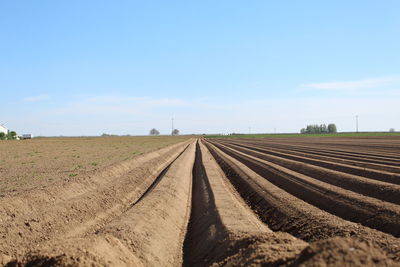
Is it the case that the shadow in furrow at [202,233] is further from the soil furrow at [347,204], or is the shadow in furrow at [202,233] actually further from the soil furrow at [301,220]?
the soil furrow at [347,204]

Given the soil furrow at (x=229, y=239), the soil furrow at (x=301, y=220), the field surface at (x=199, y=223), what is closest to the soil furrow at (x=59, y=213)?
the field surface at (x=199, y=223)

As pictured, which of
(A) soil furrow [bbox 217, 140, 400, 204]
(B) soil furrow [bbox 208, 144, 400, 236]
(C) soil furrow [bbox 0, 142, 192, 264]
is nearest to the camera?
(C) soil furrow [bbox 0, 142, 192, 264]

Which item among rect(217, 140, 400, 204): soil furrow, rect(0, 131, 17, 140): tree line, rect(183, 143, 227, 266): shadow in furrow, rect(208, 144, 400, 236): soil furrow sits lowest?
rect(183, 143, 227, 266): shadow in furrow

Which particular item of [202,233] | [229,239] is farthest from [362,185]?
[229,239]

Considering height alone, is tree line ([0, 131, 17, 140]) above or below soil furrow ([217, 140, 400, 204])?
above

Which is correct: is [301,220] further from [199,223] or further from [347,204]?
[199,223]

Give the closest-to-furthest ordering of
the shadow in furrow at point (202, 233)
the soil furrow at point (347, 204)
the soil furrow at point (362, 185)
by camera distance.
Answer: the shadow in furrow at point (202, 233)
the soil furrow at point (347, 204)
the soil furrow at point (362, 185)

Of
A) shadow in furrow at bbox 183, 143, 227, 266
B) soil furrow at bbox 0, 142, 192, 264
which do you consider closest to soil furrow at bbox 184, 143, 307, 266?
shadow in furrow at bbox 183, 143, 227, 266

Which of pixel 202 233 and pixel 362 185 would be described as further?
pixel 362 185

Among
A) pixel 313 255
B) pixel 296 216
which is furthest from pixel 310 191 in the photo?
pixel 313 255

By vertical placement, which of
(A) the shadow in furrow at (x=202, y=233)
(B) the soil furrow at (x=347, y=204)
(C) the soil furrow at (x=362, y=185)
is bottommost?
(A) the shadow in furrow at (x=202, y=233)

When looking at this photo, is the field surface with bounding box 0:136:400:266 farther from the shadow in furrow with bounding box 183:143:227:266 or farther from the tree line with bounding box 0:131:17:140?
the tree line with bounding box 0:131:17:140

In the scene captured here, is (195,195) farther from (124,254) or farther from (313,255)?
(313,255)

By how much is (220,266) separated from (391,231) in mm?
4252
